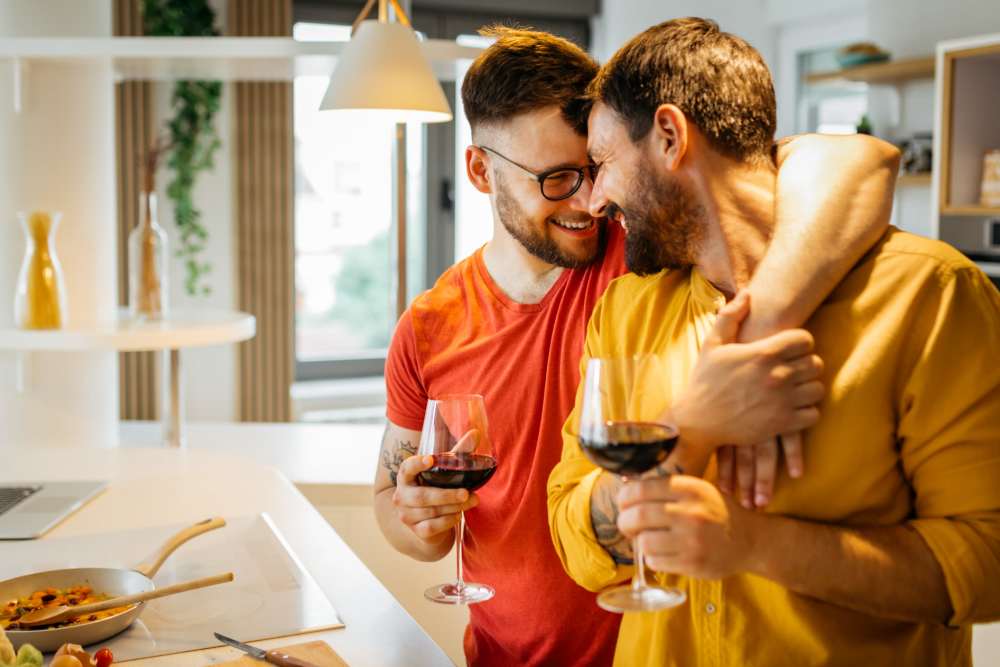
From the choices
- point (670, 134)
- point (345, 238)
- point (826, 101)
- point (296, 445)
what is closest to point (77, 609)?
point (670, 134)

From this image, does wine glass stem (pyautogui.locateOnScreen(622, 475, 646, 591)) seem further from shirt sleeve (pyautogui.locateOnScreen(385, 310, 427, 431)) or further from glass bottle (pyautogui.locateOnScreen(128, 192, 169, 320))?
glass bottle (pyautogui.locateOnScreen(128, 192, 169, 320))

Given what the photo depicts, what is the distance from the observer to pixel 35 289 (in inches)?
101

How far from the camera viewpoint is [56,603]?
1.37 metres

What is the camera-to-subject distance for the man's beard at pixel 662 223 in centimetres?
120

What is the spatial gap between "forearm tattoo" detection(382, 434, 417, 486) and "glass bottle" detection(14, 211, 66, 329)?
1.26 meters

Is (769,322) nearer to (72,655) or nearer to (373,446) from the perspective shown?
(72,655)

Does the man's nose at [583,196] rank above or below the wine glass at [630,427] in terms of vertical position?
above

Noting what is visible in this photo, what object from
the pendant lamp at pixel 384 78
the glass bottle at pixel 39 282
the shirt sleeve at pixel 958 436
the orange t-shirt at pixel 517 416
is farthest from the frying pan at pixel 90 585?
the glass bottle at pixel 39 282

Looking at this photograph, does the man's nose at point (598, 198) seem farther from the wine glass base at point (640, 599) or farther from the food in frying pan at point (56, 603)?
the food in frying pan at point (56, 603)

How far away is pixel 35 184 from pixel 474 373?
164 centimetres

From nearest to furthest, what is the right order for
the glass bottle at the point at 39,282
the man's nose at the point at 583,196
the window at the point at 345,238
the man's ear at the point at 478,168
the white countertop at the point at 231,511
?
the white countertop at the point at 231,511, the man's nose at the point at 583,196, the man's ear at the point at 478,168, the glass bottle at the point at 39,282, the window at the point at 345,238

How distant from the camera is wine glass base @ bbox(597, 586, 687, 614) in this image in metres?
0.98

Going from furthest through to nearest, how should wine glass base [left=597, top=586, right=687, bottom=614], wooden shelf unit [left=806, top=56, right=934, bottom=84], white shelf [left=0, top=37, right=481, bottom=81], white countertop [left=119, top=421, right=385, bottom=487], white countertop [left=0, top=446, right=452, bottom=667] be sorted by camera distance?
wooden shelf unit [left=806, top=56, right=934, bottom=84], white countertop [left=119, top=421, right=385, bottom=487], white shelf [left=0, top=37, right=481, bottom=81], white countertop [left=0, top=446, right=452, bottom=667], wine glass base [left=597, top=586, right=687, bottom=614]

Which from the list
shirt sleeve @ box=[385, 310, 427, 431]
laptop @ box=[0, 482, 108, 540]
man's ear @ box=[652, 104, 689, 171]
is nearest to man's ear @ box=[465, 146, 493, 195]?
shirt sleeve @ box=[385, 310, 427, 431]
